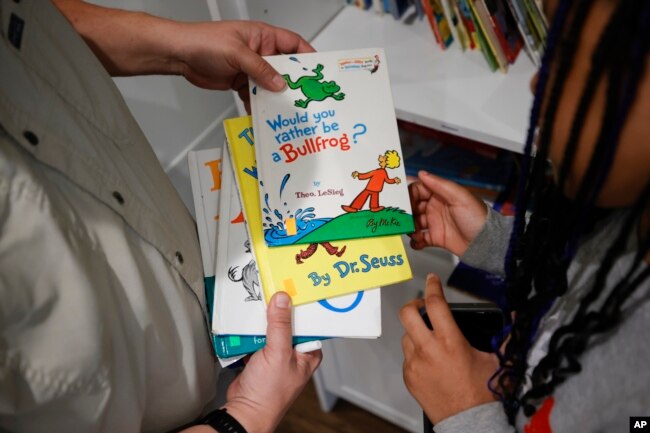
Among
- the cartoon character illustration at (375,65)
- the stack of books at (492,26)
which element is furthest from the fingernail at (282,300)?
the stack of books at (492,26)

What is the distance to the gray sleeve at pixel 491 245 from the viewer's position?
754 mm

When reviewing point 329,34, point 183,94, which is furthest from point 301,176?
point 183,94

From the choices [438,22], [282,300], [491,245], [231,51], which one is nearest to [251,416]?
[282,300]

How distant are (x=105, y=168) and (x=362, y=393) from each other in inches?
40.3

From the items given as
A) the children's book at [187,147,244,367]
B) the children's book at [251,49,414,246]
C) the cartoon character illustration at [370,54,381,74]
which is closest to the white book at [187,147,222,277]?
the children's book at [187,147,244,367]

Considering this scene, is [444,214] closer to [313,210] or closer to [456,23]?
[313,210]

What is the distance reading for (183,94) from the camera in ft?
4.16

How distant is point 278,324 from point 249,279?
0.30ft

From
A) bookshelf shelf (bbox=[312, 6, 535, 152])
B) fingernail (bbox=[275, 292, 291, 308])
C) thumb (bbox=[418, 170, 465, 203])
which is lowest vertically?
fingernail (bbox=[275, 292, 291, 308])

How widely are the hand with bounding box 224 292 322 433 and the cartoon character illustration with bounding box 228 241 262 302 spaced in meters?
0.05

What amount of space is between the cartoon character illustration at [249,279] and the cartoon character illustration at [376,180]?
150 millimetres

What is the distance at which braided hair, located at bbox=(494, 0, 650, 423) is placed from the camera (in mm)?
393

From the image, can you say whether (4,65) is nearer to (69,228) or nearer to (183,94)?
(69,228)

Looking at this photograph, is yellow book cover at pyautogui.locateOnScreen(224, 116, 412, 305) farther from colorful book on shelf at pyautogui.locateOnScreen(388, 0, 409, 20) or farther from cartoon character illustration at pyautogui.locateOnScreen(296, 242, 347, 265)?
colorful book on shelf at pyautogui.locateOnScreen(388, 0, 409, 20)
